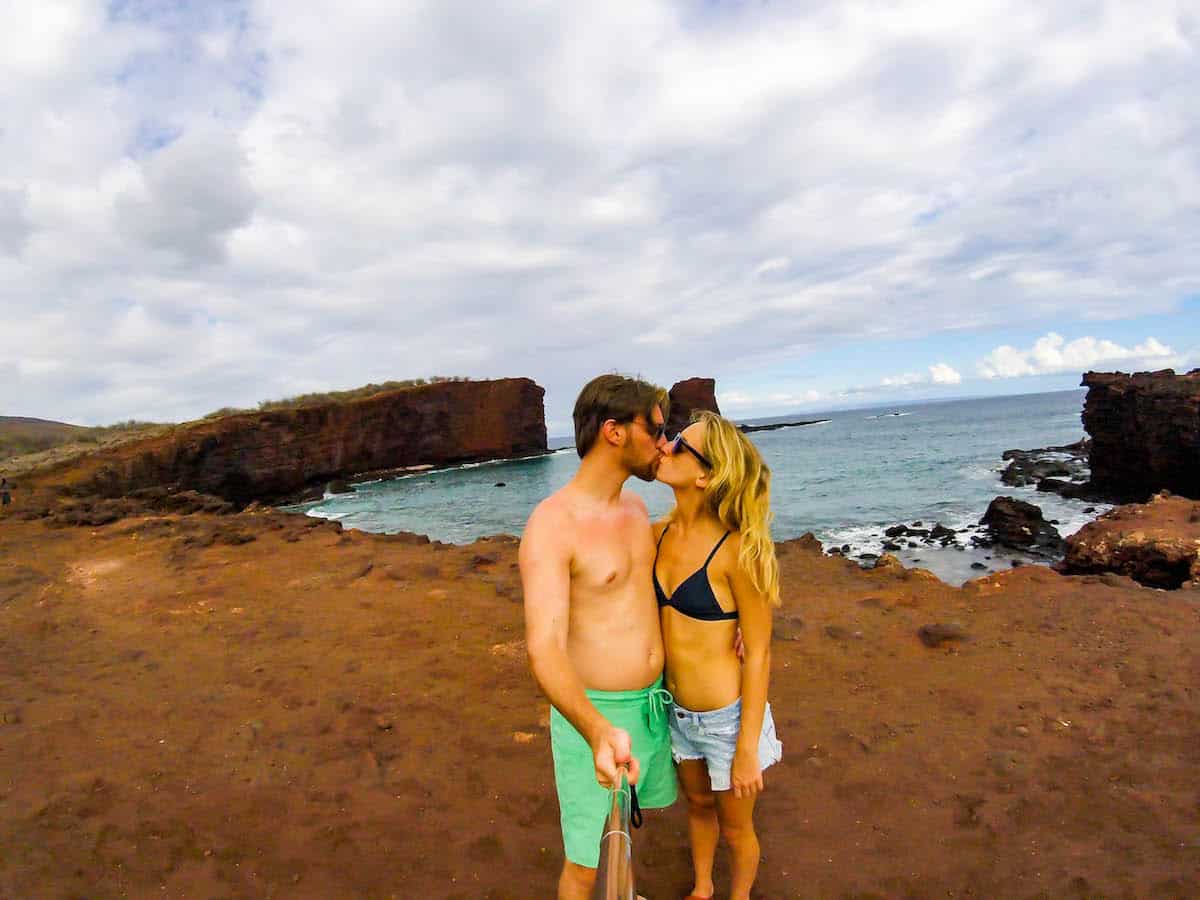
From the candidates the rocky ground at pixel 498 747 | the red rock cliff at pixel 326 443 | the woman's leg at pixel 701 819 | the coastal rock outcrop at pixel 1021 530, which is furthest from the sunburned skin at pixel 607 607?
the red rock cliff at pixel 326 443

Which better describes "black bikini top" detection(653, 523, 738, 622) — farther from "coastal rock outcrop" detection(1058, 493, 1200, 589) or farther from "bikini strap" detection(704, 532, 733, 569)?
"coastal rock outcrop" detection(1058, 493, 1200, 589)

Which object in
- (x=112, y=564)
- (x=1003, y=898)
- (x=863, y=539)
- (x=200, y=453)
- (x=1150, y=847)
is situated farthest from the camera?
(x=200, y=453)

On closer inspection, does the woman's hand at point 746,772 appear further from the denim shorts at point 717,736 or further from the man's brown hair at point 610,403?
the man's brown hair at point 610,403

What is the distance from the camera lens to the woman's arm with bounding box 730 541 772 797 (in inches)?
84.1

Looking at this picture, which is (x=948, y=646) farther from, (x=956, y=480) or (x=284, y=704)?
(x=956, y=480)

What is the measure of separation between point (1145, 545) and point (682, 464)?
9.48m

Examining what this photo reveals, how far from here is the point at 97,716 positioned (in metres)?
4.25

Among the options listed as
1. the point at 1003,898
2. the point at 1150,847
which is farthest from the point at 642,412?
the point at 1150,847

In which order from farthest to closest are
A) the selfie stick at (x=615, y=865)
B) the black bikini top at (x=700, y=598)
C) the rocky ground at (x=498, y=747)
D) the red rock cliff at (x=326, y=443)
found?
the red rock cliff at (x=326, y=443) < the rocky ground at (x=498, y=747) < the black bikini top at (x=700, y=598) < the selfie stick at (x=615, y=865)

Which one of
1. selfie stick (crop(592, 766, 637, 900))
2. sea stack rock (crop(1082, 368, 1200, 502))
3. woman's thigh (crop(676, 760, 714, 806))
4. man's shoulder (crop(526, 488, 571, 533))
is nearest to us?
selfie stick (crop(592, 766, 637, 900))

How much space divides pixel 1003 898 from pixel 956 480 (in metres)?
27.2

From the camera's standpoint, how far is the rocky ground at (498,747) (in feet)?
9.41

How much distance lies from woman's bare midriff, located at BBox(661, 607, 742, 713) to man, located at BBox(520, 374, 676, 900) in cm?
7

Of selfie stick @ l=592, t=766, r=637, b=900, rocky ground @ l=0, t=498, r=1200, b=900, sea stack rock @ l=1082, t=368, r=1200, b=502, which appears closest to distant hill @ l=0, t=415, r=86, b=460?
rocky ground @ l=0, t=498, r=1200, b=900
